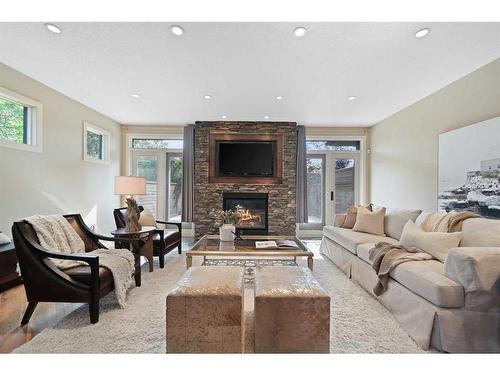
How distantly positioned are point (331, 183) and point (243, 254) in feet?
12.7

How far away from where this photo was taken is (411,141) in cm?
427

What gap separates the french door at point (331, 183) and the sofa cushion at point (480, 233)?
360cm

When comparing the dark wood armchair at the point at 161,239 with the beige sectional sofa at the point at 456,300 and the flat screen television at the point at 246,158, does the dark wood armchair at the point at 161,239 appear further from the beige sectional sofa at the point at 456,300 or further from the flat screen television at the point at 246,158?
the beige sectional sofa at the point at 456,300

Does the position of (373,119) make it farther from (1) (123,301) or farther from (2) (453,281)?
(1) (123,301)

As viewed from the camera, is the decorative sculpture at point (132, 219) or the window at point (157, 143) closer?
the decorative sculpture at point (132, 219)

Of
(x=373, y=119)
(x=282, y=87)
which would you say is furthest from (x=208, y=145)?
(x=373, y=119)

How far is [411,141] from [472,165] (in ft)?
4.58

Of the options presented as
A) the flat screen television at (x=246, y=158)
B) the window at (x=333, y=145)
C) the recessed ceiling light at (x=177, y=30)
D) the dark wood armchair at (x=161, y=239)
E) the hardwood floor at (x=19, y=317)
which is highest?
the recessed ceiling light at (x=177, y=30)

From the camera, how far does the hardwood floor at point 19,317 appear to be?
1.86 m

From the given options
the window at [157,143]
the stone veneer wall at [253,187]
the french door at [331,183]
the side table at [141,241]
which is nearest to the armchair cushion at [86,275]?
the side table at [141,241]

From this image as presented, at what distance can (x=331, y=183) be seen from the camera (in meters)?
6.02

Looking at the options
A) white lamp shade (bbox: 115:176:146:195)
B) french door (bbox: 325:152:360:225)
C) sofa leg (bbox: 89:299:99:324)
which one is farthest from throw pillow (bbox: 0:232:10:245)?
french door (bbox: 325:152:360:225)

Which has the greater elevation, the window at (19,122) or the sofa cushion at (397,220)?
the window at (19,122)

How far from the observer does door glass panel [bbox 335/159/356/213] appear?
237 inches
